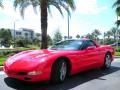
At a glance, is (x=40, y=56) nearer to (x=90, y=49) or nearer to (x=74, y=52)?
(x=74, y=52)

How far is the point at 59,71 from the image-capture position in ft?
22.4

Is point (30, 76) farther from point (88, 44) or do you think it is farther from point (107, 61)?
point (107, 61)

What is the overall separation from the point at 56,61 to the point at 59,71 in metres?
0.28

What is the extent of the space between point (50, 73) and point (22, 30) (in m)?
138

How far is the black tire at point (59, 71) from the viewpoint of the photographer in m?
6.69

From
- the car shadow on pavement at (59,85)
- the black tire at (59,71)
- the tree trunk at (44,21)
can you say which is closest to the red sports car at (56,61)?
the black tire at (59,71)

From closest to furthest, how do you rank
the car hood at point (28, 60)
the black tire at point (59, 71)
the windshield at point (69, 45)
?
the car hood at point (28, 60)
the black tire at point (59, 71)
the windshield at point (69, 45)

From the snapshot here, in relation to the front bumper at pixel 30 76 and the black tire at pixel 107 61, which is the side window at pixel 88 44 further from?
the front bumper at pixel 30 76

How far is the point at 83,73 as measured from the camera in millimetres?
8477

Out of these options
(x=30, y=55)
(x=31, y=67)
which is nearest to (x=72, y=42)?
(x=30, y=55)

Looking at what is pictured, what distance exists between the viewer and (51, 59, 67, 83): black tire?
21.9ft

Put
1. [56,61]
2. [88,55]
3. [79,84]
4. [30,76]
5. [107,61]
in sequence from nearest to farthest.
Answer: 1. [30,76]
2. [56,61]
3. [79,84]
4. [88,55]
5. [107,61]

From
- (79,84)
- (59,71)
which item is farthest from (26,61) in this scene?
(79,84)

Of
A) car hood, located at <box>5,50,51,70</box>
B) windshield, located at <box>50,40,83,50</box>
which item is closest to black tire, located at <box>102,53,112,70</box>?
windshield, located at <box>50,40,83,50</box>
